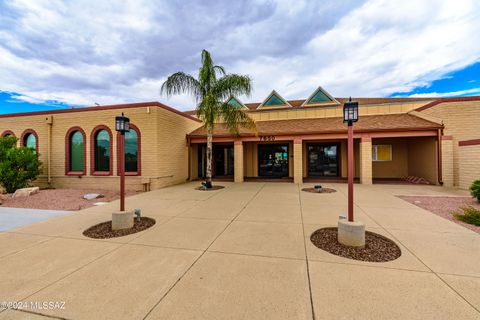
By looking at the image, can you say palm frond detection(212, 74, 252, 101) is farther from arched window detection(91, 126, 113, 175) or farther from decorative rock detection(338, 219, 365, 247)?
decorative rock detection(338, 219, 365, 247)

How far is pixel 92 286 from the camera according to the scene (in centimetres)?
287

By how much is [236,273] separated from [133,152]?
10469 mm

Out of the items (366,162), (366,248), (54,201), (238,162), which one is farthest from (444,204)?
(54,201)

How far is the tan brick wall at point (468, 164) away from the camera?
9146 millimetres

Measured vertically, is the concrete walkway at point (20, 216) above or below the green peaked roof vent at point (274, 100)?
below

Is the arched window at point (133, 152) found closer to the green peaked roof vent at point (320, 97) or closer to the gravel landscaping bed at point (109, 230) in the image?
the gravel landscaping bed at point (109, 230)

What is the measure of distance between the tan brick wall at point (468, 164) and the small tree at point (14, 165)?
21080 mm

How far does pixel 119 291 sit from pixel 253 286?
1767mm

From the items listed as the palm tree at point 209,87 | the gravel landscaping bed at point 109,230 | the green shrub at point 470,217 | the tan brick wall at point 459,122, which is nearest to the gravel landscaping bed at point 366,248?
the green shrub at point 470,217

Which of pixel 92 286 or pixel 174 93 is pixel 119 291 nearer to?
pixel 92 286

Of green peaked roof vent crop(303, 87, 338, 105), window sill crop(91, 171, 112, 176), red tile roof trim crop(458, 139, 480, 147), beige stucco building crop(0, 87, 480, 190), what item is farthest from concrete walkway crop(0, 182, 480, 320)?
green peaked roof vent crop(303, 87, 338, 105)

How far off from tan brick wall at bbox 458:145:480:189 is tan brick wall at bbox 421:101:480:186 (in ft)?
3.03

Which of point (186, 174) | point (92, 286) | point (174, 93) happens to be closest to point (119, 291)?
point (92, 286)

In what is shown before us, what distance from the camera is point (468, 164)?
9.56 metres
